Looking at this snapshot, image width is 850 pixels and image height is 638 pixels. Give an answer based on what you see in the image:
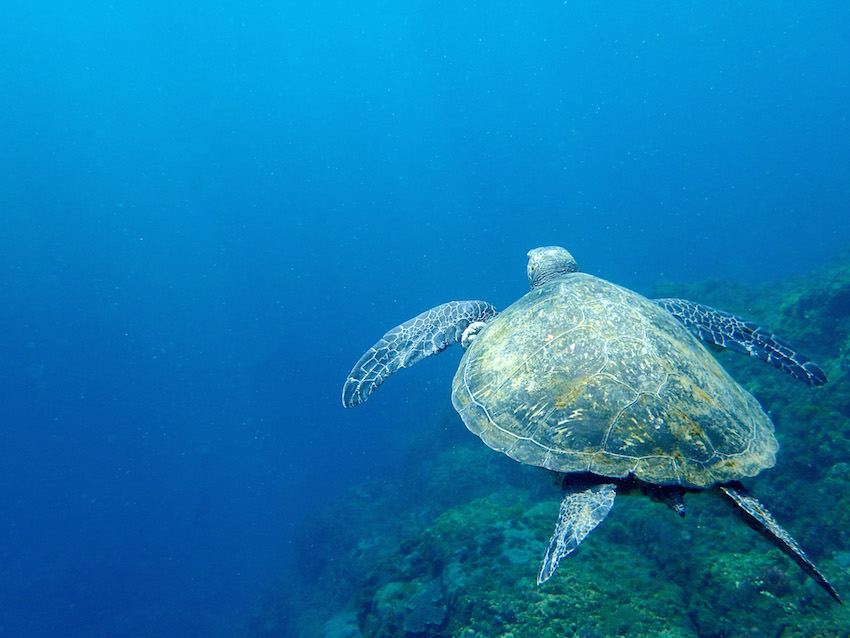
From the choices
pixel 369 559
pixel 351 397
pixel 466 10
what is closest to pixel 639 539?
pixel 351 397

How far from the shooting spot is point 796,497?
4.92m

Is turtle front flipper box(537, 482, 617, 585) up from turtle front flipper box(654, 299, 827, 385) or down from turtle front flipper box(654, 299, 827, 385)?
down

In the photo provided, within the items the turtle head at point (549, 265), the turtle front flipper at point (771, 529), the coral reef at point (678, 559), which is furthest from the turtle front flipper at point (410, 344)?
the turtle front flipper at point (771, 529)

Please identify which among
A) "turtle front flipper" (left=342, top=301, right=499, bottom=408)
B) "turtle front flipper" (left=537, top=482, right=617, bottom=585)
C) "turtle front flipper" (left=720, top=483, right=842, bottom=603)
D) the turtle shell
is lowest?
"turtle front flipper" (left=720, top=483, right=842, bottom=603)

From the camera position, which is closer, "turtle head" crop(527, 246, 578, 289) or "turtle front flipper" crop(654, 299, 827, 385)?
"turtle front flipper" crop(654, 299, 827, 385)

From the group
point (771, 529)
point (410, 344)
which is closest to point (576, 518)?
point (771, 529)

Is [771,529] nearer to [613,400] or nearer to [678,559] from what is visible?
[613,400]

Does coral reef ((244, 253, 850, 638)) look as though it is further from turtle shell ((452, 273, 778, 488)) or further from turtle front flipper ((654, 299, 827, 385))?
turtle front flipper ((654, 299, 827, 385))

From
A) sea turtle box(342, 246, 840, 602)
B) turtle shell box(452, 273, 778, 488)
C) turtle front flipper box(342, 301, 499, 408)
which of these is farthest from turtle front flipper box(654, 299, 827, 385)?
turtle front flipper box(342, 301, 499, 408)

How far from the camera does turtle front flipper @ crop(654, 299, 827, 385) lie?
14.1 ft

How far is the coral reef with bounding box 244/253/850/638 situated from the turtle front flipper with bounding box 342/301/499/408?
2319 millimetres

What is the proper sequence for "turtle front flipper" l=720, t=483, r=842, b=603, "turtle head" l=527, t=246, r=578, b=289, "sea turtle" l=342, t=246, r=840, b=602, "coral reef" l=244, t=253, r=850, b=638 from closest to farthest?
"turtle front flipper" l=720, t=483, r=842, b=603
"sea turtle" l=342, t=246, r=840, b=602
"coral reef" l=244, t=253, r=850, b=638
"turtle head" l=527, t=246, r=578, b=289

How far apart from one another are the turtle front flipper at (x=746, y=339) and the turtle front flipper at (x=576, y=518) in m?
3.05

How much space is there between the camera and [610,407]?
9.49 feet
